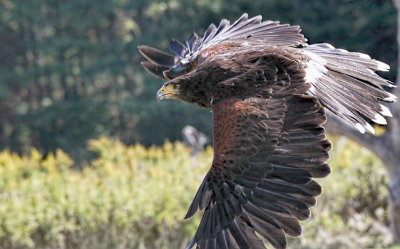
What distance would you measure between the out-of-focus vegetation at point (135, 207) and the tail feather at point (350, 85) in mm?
2521

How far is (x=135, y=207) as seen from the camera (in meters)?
7.45

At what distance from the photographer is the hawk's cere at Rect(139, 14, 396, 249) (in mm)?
4352

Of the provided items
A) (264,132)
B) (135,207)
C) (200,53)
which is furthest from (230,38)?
(135,207)

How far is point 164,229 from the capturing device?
7520mm

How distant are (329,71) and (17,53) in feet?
57.9

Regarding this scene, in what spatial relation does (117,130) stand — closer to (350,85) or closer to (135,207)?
(135,207)

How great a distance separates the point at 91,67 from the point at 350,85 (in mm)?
15957

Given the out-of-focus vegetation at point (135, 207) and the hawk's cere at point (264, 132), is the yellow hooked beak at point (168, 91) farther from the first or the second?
the out-of-focus vegetation at point (135, 207)

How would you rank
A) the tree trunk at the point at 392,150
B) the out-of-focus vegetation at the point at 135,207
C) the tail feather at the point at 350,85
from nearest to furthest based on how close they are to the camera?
the tail feather at the point at 350,85
the out-of-focus vegetation at the point at 135,207
the tree trunk at the point at 392,150

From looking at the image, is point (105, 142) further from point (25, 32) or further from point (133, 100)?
point (25, 32)

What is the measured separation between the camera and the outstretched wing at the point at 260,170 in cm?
433

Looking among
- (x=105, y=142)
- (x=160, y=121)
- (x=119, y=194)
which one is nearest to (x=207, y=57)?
(x=119, y=194)

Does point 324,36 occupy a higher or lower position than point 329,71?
higher

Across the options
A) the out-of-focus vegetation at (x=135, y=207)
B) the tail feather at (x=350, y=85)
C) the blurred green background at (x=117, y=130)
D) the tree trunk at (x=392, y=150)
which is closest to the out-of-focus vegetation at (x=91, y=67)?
the blurred green background at (x=117, y=130)
